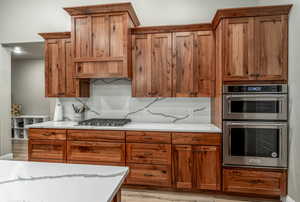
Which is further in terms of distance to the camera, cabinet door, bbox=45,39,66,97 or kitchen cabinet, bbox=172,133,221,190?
cabinet door, bbox=45,39,66,97

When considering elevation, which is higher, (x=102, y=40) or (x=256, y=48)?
(x=102, y=40)

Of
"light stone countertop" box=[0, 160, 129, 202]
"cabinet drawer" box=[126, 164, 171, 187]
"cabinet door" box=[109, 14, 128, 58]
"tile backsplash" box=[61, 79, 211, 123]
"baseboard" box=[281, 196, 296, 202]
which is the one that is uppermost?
"cabinet door" box=[109, 14, 128, 58]

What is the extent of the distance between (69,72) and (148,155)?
1.91 metres

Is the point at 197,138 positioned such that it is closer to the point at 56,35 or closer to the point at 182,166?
the point at 182,166

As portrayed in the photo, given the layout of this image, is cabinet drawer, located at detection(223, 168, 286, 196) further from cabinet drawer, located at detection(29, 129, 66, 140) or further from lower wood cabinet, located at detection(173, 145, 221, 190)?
cabinet drawer, located at detection(29, 129, 66, 140)

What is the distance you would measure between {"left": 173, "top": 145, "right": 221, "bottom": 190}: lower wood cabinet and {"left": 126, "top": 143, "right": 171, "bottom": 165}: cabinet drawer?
0.41 feet

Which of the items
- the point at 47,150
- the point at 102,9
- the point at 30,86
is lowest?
the point at 47,150

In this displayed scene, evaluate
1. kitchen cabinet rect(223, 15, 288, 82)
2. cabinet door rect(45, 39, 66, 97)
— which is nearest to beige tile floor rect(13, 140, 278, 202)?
kitchen cabinet rect(223, 15, 288, 82)

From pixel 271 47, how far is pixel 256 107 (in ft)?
2.54

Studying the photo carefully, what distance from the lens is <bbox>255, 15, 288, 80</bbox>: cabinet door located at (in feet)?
7.75

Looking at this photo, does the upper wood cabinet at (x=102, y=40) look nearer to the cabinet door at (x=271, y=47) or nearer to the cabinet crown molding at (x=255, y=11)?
the cabinet crown molding at (x=255, y=11)

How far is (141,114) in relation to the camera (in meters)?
3.38

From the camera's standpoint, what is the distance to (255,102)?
7.90 feet

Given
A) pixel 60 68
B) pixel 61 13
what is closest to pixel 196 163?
pixel 60 68
